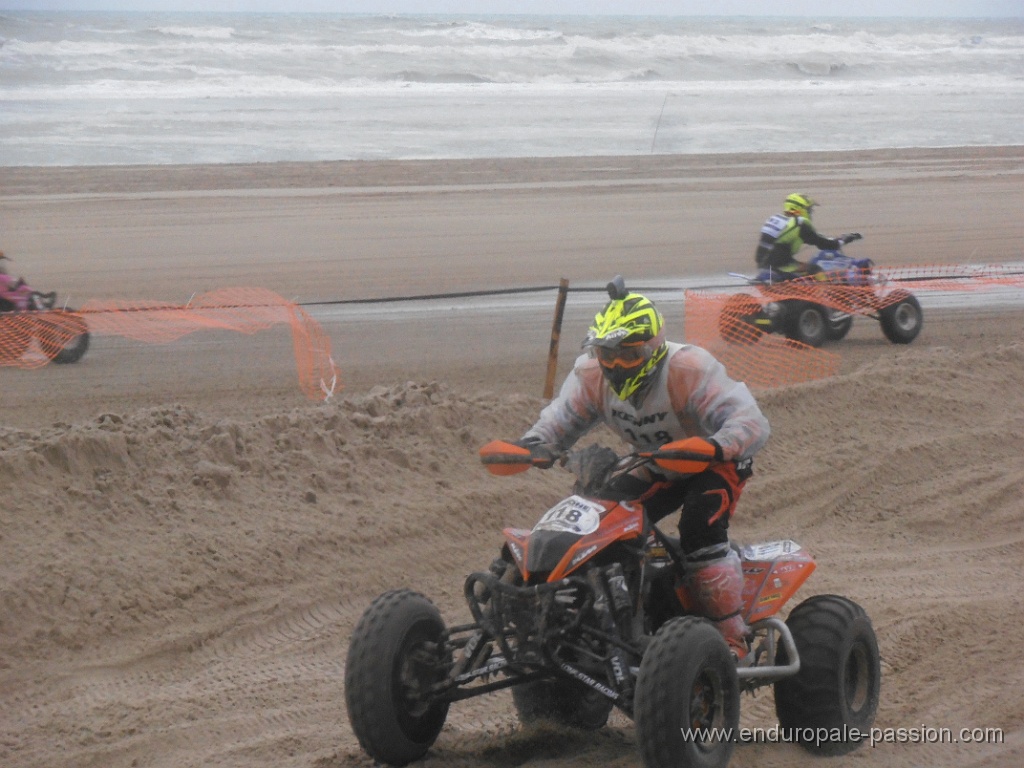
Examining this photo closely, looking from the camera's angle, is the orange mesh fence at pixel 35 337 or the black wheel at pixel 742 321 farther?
the black wheel at pixel 742 321

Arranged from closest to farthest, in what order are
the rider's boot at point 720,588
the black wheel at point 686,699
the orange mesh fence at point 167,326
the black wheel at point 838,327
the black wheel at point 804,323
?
the black wheel at point 686,699 → the rider's boot at point 720,588 → the orange mesh fence at point 167,326 → the black wheel at point 804,323 → the black wheel at point 838,327

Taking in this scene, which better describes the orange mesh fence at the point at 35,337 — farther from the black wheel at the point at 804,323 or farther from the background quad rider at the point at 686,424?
the background quad rider at the point at 686,424

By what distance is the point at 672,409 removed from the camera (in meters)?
4.57

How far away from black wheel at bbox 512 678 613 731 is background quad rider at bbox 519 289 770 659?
0.62 m

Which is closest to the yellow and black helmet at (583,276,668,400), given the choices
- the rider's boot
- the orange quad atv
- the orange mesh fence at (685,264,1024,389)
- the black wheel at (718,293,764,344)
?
the orange quad atv

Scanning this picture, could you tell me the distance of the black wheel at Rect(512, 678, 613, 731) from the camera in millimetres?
4672

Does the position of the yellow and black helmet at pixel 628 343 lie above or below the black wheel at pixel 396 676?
above

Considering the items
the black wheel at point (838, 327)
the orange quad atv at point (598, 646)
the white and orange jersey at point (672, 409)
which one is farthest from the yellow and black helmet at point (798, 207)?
the orange quad atv at point (598, 646)

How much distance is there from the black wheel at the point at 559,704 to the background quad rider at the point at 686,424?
0.62m

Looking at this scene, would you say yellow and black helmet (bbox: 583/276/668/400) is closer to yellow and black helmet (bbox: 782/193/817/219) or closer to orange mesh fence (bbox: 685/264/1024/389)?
orange mesh fence (bbox: 685/264/1024/389)

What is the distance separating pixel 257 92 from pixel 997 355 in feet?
121

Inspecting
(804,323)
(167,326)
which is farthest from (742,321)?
(167,326)

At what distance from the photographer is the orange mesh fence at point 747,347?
1112 centimetres

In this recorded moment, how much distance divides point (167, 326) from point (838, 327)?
745 cm
